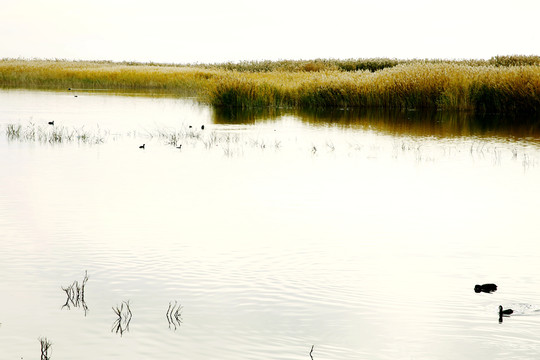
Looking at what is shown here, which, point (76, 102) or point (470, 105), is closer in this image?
point (470, 105)

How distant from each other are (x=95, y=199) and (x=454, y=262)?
15.2ft

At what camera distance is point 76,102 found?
29.0 meters

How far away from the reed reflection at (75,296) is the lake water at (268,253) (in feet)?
0.09

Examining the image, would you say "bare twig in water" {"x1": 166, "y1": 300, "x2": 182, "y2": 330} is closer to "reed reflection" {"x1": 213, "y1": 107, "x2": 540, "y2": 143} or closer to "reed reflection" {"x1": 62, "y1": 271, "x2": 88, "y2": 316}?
"reed reflection" {"x1": 62, "y1": 271, "x2": 88, "y2": 316}

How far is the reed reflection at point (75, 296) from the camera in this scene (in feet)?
16.0

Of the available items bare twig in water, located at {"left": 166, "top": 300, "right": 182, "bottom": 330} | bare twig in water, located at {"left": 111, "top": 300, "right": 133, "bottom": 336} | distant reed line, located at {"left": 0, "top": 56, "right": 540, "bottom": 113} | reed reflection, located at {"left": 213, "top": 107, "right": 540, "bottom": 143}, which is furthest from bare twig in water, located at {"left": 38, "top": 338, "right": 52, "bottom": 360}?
distant reed line, located at {"left": 0, "top": 56, "right": 540, "bottom": 113}

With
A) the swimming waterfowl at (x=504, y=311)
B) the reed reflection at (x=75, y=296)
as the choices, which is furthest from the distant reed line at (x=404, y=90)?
the reed reflection at (x=75, y=296)

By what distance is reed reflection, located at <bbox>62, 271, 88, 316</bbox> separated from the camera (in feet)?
16.0

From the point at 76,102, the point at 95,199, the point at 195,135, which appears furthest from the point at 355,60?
the point at 95,199

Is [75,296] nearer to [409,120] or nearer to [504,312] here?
[504,312]

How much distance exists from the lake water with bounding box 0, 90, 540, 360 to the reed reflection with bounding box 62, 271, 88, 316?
27 mm

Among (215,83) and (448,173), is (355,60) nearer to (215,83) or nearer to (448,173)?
(215,83)

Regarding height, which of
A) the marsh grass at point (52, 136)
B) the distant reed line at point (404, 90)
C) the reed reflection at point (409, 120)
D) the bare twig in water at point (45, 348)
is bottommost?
the bare twig in water at point (45, 348)

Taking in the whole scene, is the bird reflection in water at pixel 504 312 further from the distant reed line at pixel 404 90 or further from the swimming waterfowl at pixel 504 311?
the distant reed line at pixel 404 90
